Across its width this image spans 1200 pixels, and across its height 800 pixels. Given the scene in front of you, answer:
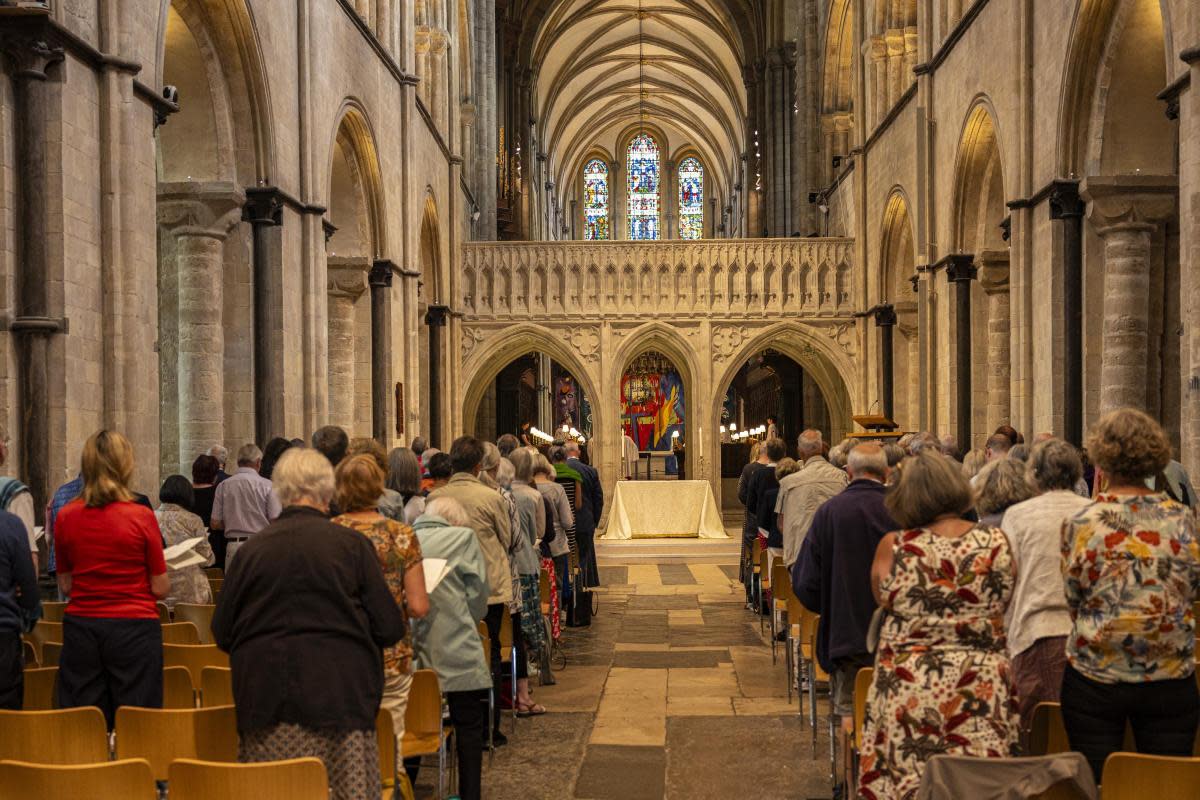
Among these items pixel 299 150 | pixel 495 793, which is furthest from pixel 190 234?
pixel 495 793

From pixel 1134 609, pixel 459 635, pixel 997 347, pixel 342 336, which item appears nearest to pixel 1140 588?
pixel 1134 609

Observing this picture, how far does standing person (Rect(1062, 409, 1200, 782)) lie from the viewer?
144 inches

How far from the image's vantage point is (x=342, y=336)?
17859 mm

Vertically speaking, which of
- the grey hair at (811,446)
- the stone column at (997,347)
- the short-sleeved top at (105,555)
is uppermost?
the stone column at (997,347)

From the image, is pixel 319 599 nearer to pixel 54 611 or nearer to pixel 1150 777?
pixel 1150 777

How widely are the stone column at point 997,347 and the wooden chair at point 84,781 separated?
14.3 meters

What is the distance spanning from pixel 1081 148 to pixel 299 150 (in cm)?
793

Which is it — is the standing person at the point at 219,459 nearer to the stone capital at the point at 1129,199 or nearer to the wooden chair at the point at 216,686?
the wooden chair at the point at 216,686

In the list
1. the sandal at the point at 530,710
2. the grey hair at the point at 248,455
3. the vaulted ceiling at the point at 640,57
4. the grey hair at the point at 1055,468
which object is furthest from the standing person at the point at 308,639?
the vaulted ceiling at the point at 640,57

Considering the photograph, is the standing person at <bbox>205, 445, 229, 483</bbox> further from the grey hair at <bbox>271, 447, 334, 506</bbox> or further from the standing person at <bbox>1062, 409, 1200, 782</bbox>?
the standing person at <bbox>1062, 409, 1200, 782</bbox>

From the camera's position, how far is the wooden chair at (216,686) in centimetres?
455

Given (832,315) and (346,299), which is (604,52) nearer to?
(832,315)

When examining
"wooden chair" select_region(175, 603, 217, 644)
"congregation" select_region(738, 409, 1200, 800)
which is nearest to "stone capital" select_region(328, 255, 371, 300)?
"wooden chair" select_region(175, 603, 217, 644)

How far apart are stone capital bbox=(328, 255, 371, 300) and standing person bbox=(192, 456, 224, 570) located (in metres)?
8.65
